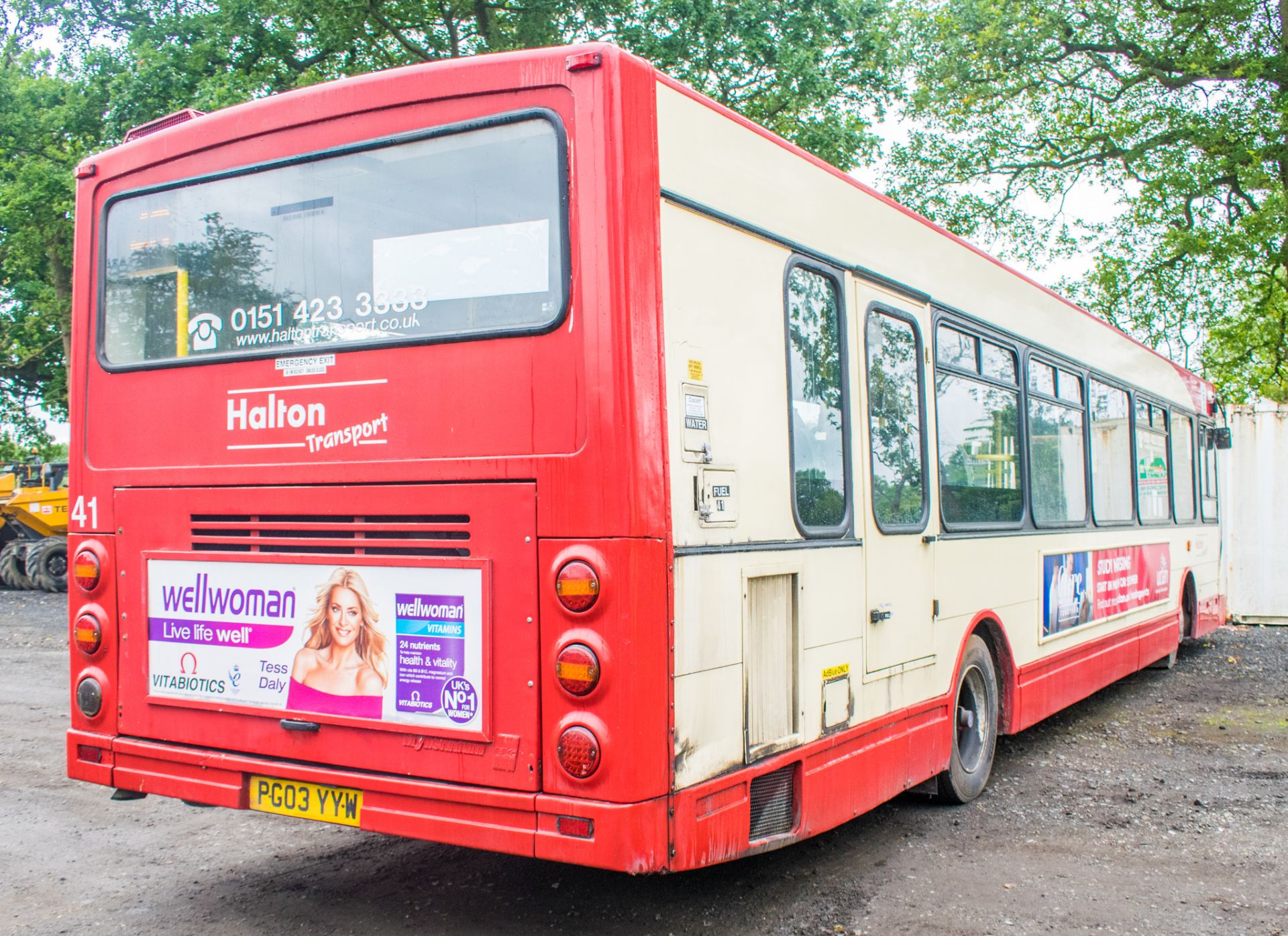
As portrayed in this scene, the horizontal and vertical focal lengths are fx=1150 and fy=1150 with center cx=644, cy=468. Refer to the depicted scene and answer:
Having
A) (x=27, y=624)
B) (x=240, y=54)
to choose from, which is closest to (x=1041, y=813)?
Result: (x=27, y=624)

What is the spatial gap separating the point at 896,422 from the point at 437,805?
2.97 m

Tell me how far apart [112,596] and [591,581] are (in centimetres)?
230

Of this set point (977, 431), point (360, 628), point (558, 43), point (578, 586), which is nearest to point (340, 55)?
point (558, 43)

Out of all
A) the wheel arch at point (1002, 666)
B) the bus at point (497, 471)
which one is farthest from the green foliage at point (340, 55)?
the bus at point (497, 471)

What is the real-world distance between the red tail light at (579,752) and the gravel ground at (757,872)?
3.57 ft

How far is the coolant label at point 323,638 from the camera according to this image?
13.0ft

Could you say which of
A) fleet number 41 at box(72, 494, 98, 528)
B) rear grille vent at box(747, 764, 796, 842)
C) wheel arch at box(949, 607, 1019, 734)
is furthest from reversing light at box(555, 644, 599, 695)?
wheel arch at box(949, 607, 1019, 734)

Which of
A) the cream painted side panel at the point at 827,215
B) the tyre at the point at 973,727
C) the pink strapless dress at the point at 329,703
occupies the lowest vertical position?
the tyre at the point at 973,727

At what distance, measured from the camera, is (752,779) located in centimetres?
422

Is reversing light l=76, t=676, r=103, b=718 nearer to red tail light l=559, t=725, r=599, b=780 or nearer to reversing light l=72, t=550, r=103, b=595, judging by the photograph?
reversing light l=72, t=550, r=103, b=595

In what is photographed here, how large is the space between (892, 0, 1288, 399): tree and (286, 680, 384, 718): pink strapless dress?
2130cm

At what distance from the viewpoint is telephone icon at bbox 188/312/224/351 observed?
4.65 metres

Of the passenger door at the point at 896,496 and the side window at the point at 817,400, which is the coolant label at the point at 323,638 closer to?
the side window at the point at 817,400

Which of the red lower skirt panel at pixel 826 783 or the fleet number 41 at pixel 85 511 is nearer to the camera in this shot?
the red lower skirt panel at pixel 826 783
